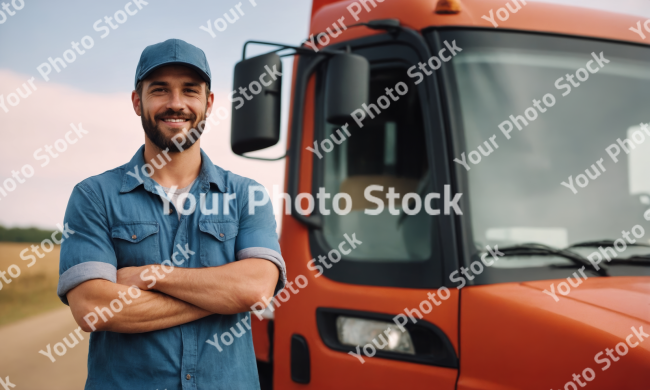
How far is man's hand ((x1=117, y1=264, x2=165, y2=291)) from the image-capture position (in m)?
1.74

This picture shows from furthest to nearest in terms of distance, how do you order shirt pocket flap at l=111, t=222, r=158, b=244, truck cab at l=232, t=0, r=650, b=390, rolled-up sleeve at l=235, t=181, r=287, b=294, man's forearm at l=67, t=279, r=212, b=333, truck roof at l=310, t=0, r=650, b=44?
truck roof at l=310, t=0, r=650, b=44 → truck cab at l=232, t=0, r=650, b=390 → rolled-up sleeve at l=235, t=181, r=287, b=294 → shirt pocket flap at l=111, t=222, r=158, b=244 → man's forearm at l=67, t=279, r=212, b=333

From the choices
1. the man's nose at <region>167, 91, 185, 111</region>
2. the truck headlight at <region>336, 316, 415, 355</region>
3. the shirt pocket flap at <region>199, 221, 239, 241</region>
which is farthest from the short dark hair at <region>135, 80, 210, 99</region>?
the truck headlight at <region>336, 316, 415, 355</region>

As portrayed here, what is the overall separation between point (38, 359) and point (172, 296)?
11123 millimetres

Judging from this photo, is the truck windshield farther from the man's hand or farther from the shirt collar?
the man's hand

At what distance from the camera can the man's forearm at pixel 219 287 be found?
5.77 feet

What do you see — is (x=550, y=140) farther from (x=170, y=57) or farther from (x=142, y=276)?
(x=142, y=276)

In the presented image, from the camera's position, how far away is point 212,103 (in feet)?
6.98

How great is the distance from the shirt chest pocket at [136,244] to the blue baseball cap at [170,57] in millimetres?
544

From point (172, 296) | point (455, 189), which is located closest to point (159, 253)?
point (172, 296)

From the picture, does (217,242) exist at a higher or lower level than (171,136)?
lower

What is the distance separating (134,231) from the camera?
1833mm

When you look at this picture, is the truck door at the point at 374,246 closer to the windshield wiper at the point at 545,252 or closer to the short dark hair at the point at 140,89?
the windshield wiper at the point at 545,252

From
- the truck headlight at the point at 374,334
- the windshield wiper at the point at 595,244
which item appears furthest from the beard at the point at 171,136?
the windshield wiper at the point at 595,244

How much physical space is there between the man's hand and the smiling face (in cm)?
45
